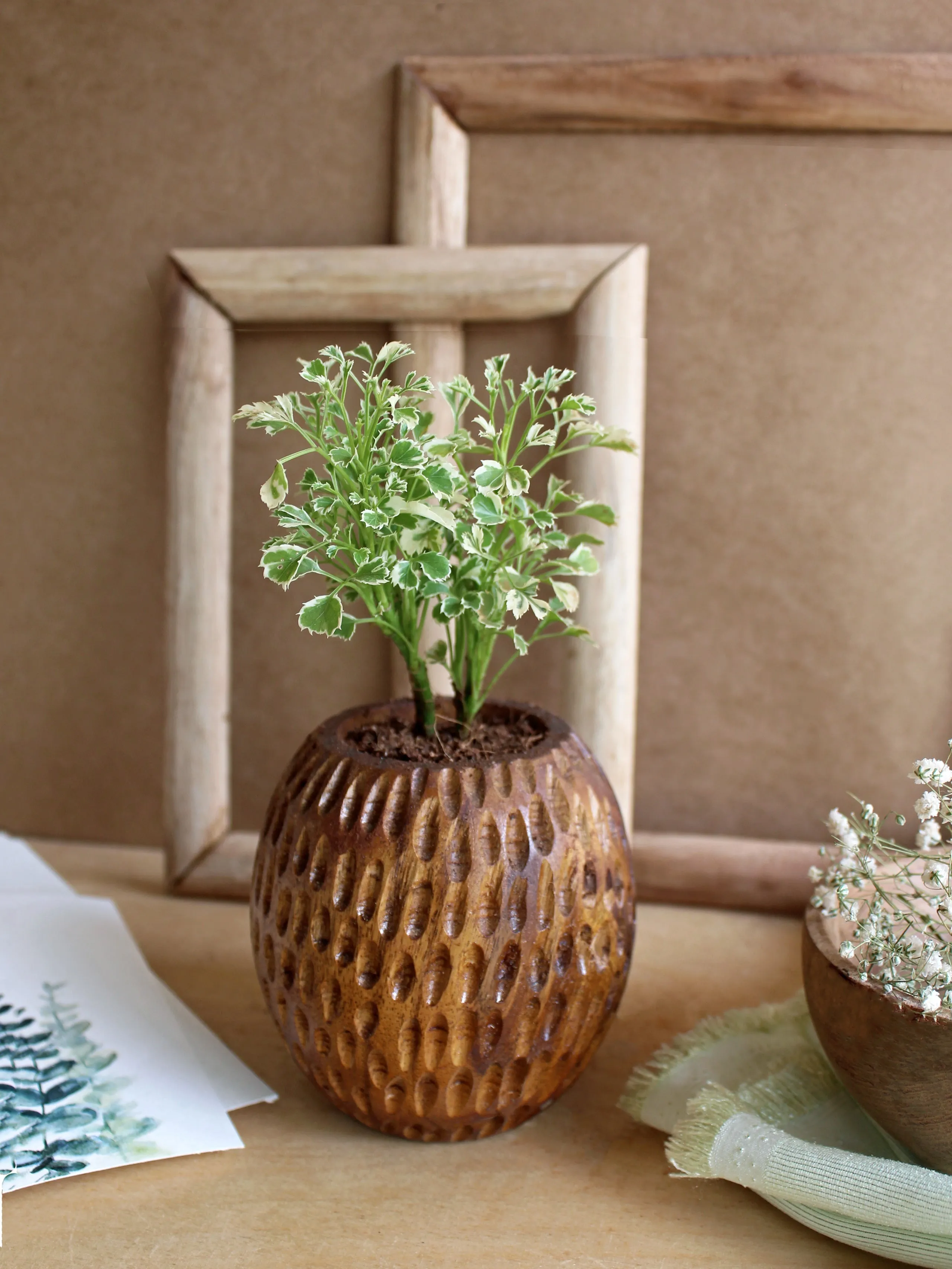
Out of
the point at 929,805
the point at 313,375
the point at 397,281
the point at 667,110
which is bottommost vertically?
the point at 929,805

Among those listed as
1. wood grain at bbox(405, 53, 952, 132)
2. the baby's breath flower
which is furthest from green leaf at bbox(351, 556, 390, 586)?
wood grain at bbox(405, 53, 952, 132)

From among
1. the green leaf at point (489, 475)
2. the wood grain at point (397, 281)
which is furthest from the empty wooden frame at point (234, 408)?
the green leaf at point (489, 475)

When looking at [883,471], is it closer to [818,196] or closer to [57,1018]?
[818,196]

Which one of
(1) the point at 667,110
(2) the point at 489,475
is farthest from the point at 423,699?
(1) the point at 667,110

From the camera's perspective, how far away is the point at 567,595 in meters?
0.62

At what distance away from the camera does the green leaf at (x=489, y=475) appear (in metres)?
0.55

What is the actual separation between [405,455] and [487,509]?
5cm

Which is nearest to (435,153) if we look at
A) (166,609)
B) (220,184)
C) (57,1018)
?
(220,184)

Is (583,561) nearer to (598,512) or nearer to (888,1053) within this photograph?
(598,512)

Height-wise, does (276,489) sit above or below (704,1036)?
above

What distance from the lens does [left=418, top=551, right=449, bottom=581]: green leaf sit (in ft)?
1.82

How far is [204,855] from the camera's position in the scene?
3.07 feet

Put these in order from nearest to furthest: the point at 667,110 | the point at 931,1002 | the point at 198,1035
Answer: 1. the point at 931,1002
2. the point at 198,1035
3. the point at 667,110

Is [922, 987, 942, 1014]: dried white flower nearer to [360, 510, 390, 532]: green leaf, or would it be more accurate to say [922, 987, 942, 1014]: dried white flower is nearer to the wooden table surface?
the wooden table surface
